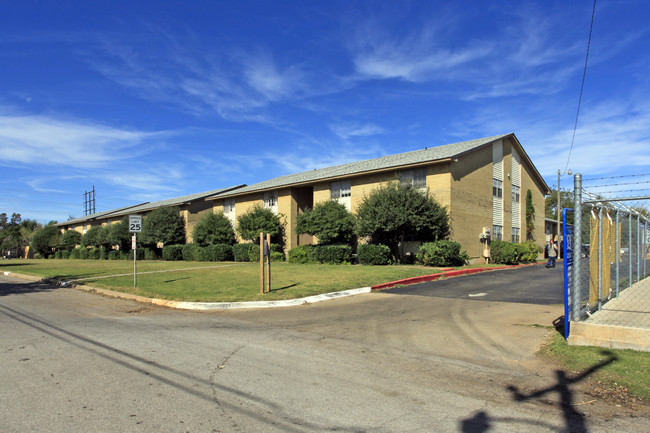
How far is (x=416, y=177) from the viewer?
27484 mm

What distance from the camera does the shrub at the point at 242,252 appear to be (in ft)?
116

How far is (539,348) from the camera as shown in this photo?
6770mm

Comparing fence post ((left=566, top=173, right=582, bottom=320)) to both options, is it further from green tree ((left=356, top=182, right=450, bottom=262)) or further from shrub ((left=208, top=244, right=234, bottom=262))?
shrub ((left=208, top=244, right=234, bottom=262))

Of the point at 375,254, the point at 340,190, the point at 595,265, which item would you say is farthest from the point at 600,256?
the point at 340,190

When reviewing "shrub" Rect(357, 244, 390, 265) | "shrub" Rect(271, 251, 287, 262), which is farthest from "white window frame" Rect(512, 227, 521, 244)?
"shrub" Rect(271, 251, 287, 262)

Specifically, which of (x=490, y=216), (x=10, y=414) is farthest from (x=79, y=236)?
(x=10, y=414)

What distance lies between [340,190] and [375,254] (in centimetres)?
783

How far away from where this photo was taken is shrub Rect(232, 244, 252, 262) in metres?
35.4

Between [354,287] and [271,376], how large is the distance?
377 inches

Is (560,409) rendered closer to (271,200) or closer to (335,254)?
(335,254)

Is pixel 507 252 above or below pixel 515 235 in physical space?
below

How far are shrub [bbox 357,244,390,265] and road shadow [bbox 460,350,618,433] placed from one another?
19858 millimetres

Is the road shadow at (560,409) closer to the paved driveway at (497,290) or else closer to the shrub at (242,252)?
the paved driveway at (497,290)

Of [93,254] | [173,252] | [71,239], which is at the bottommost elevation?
[93,254]
